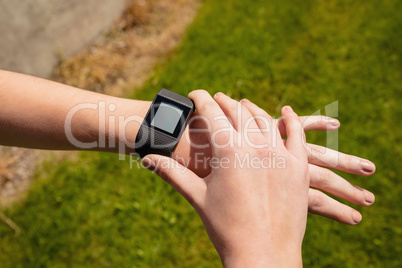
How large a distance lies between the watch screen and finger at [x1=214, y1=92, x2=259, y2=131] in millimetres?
288

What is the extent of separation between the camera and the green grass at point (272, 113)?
2965 mm

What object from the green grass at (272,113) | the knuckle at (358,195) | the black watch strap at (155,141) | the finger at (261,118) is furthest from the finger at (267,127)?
the green grass at (272,113)

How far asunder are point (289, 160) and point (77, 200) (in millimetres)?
2460

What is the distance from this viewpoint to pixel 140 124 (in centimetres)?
205

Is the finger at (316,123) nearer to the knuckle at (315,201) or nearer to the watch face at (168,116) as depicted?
the knuckle at (315,201)

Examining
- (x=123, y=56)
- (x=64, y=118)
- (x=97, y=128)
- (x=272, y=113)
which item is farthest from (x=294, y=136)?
(x=123, y=56)

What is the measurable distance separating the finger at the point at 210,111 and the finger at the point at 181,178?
288 millimetres

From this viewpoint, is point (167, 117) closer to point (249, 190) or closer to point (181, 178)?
point (181, 178)

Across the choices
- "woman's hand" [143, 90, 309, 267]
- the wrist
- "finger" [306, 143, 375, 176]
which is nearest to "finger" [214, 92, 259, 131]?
"woman's hand" [143, 90, 309, 267]

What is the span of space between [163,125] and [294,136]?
842 mm

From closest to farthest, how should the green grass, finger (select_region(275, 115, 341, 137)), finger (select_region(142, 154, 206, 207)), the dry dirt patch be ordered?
finger (select_region(142, 154, 206, 207))
finger (select_region(275, 115, 341, 137))
the green grass
the dry dirt patch

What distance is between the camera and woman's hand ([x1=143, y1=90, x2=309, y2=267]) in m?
1.44

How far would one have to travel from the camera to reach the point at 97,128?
204 cm

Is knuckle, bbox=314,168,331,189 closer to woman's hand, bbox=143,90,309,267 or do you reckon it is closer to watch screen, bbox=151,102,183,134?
woman's hand, bbox=143,90,309,267
